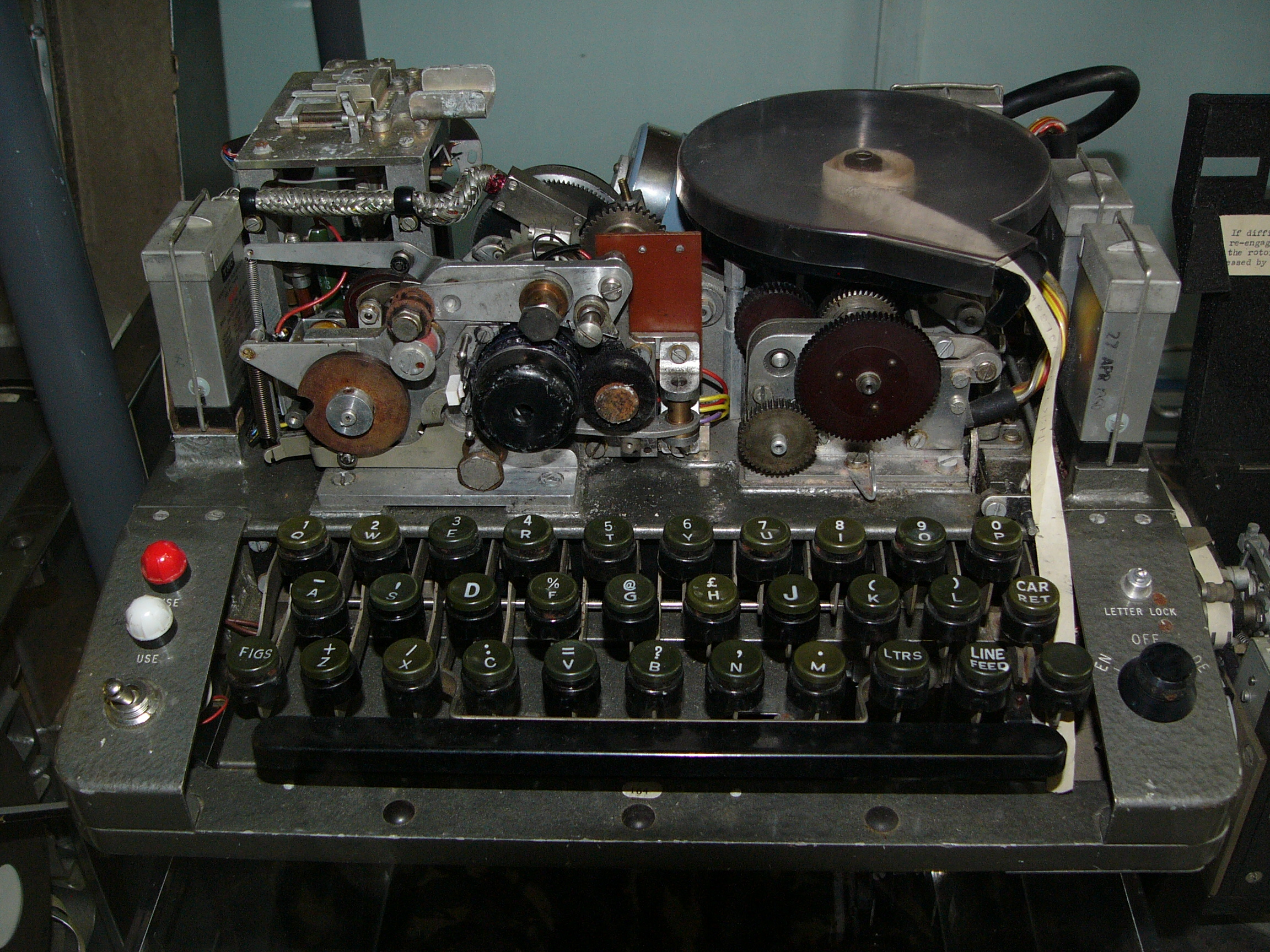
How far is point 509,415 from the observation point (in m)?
1.59

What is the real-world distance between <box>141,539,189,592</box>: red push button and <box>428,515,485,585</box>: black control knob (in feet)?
1.18

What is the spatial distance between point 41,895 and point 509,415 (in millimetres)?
1304

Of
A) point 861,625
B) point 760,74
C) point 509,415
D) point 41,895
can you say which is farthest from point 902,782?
point 760,74

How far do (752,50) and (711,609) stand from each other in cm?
163

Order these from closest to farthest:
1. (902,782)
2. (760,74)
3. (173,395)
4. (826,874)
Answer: (902,782) → (173,395) → (826,874) → (760,74)

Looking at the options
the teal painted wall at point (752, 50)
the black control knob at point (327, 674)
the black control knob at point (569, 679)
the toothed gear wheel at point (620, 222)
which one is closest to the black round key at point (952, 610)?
the black control knob at point (569, 679)

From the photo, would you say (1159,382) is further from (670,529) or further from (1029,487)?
(670,529)

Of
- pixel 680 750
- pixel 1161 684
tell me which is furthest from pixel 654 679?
pixel 1161 684

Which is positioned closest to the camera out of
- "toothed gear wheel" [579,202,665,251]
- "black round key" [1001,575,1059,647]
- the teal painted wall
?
"black round key" [1001,575,1059,647]

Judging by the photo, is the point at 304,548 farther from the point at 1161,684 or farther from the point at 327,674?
the point at 1161,684

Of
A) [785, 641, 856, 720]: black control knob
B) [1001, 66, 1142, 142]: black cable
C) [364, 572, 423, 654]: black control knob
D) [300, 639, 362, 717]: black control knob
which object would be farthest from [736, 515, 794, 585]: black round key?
[1001, 66, 1142, 142]: black cable

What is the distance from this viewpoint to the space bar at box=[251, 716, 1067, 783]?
144 centimetres

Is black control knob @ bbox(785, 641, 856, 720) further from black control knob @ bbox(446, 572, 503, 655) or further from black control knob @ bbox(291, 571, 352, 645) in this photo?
black control knob @ bbox(291, 571, 352, 645)

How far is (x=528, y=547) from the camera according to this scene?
163cm
